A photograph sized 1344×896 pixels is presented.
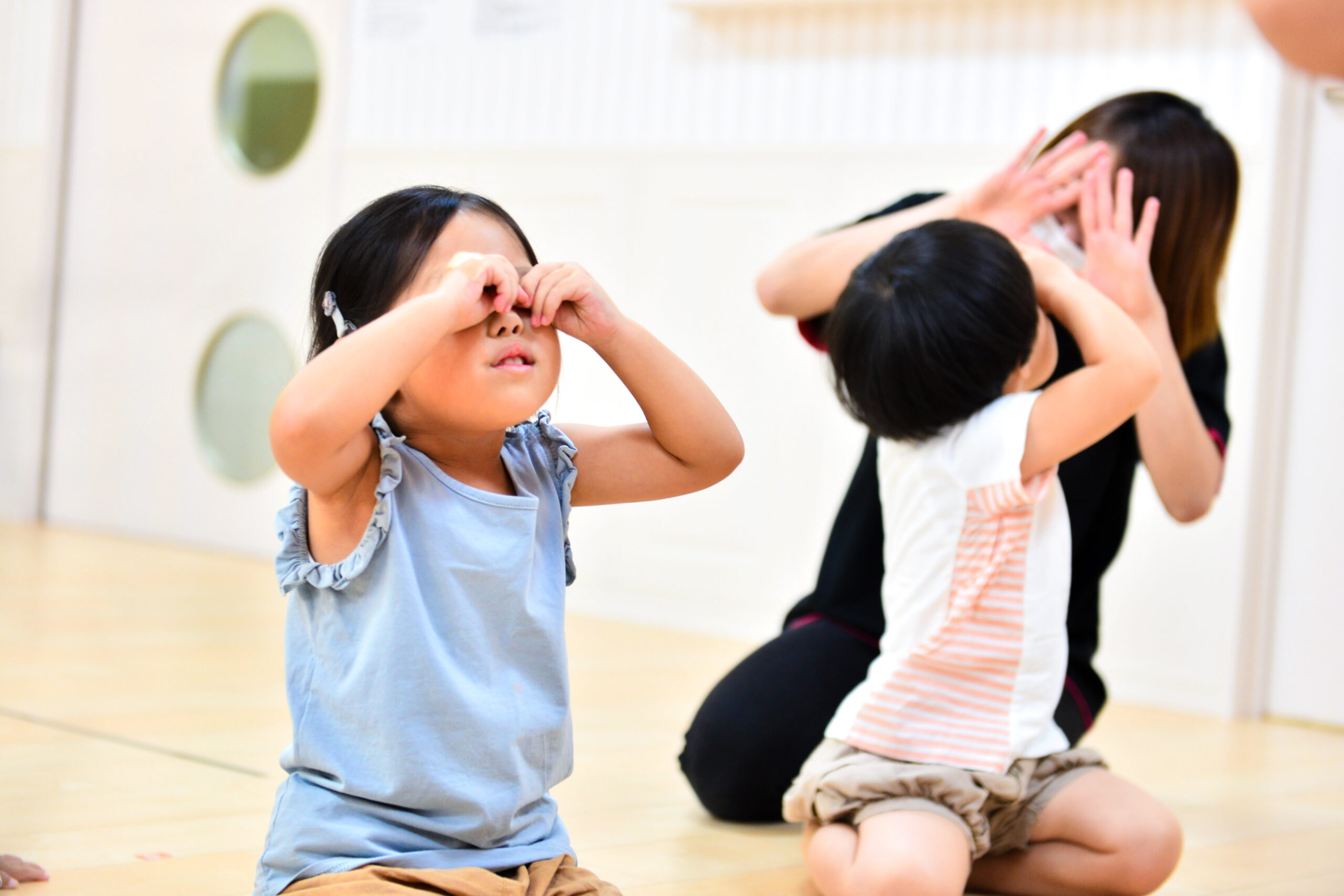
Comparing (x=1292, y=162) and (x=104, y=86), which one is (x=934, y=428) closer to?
(x=1292, y=162)

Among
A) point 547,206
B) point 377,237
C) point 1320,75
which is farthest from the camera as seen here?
point 547,206

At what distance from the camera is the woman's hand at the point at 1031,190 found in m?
1.36

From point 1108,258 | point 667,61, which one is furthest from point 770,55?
point 1108,258

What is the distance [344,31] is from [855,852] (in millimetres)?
2639

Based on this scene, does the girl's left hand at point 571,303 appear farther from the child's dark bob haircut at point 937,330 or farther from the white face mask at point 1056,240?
the white face mask at point 1056,240

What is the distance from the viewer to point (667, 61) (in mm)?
2818

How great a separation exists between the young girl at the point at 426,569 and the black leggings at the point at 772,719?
1.67 feet

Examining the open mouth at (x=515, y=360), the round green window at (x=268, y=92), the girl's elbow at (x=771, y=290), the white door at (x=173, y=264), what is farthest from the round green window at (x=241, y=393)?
the open mouth at (x=515, y=360)

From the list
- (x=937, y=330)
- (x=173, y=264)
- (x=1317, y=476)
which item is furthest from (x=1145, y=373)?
(x=173, y=264)

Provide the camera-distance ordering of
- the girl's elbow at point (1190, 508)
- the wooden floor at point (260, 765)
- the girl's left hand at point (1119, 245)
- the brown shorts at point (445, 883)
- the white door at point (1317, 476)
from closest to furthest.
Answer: the brown shorts at point (445, 883) < the wooden floor at point (260, 765) < the girl's left hand at point (1119, 245) < the girl's elbow at point (1190, 508) < the white door at point (1317, 476)

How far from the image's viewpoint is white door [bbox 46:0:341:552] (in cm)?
338

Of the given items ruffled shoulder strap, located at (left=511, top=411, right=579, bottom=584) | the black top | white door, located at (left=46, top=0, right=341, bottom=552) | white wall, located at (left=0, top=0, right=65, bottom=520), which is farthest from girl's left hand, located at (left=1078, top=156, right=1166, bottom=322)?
white wall, located at (left=0, top=0, right=65, bottom=520)

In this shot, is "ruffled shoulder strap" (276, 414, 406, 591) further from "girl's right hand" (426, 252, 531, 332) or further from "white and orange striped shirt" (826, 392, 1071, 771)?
"white and orange striped shirt" (826, 392, 1071, 771)

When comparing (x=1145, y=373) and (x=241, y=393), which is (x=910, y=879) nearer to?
(x=1145, y=373)
